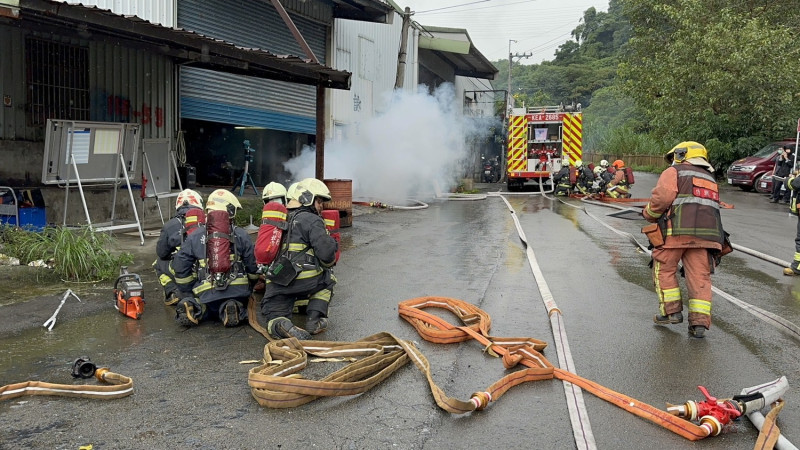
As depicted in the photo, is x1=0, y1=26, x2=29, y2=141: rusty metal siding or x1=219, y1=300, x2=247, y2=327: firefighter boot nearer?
x1=219, y1=300, x2=247, y2=327: firefighter boot

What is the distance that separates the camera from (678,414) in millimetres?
3891

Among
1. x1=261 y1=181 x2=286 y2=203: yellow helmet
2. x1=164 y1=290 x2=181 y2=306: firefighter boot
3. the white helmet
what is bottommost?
x1=164 y1=290 x2=181 y2=306: firefighter boot

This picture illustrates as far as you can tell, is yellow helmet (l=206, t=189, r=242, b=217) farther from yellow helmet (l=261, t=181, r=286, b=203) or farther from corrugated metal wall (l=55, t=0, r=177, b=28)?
corrugated metal wall (l=55, t=0, r=177, b=28)

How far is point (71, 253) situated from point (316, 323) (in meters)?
3.36

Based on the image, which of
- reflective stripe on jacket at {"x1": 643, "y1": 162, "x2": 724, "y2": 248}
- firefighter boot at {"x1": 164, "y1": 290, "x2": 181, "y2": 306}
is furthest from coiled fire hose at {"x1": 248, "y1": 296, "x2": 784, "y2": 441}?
reflective stripe on jacket at {"x1": 643, "y1": 162, "x2": 724, "y2": 248}

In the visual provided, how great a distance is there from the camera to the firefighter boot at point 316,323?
5.61 meters

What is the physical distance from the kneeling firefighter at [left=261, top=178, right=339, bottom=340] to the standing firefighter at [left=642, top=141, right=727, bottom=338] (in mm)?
2904

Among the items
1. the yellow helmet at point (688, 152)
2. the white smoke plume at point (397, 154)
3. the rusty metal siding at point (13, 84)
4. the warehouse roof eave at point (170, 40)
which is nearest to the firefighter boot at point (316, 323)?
the yellow helmet at point (688, 152)

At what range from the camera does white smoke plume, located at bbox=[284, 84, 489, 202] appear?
64.2 ft

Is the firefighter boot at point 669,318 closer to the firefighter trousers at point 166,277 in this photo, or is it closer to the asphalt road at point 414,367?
the asphalt road at point 414,367

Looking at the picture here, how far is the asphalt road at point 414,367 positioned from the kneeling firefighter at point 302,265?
9.3 inches

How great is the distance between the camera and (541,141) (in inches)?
943

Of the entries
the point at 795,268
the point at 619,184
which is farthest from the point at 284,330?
the point at 619,184

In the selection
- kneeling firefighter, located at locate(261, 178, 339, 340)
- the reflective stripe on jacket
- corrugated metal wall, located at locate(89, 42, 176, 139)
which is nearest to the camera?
kneeling firefighter, located at locate(261, 178, 339, 340)
